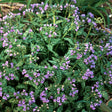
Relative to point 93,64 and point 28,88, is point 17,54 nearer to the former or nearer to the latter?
point 28,88

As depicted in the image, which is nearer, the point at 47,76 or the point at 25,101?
the point at 25,101

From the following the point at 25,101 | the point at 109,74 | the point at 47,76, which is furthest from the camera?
the point at 109,74

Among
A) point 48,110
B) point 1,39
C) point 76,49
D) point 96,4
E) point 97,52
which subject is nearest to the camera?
point 48,110

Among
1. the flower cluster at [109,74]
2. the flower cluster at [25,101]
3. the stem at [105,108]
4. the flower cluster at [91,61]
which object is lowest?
the stem at [105,108]

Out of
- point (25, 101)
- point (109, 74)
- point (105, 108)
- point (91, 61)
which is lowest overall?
point (105, 108)

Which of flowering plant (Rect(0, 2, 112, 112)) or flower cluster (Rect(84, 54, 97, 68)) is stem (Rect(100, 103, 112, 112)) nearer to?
flowering plant (Rect(0, 2, 112, 112))

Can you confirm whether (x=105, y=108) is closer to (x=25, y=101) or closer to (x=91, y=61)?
(x=91, y=61)

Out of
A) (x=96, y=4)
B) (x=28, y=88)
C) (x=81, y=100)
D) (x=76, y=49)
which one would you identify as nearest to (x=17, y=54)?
(x=28, y=88)

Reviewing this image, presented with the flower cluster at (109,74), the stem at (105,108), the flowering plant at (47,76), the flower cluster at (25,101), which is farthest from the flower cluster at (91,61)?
the flower cluster at (25,101)

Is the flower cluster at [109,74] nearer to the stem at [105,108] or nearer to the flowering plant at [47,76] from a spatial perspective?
the flowering plant at [47,76]

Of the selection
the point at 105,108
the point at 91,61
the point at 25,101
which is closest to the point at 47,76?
the point at 25,101

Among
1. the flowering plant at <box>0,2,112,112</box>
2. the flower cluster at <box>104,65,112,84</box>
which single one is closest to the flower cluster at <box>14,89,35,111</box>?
the flowering plant at <box>0,2,112,112</box>
